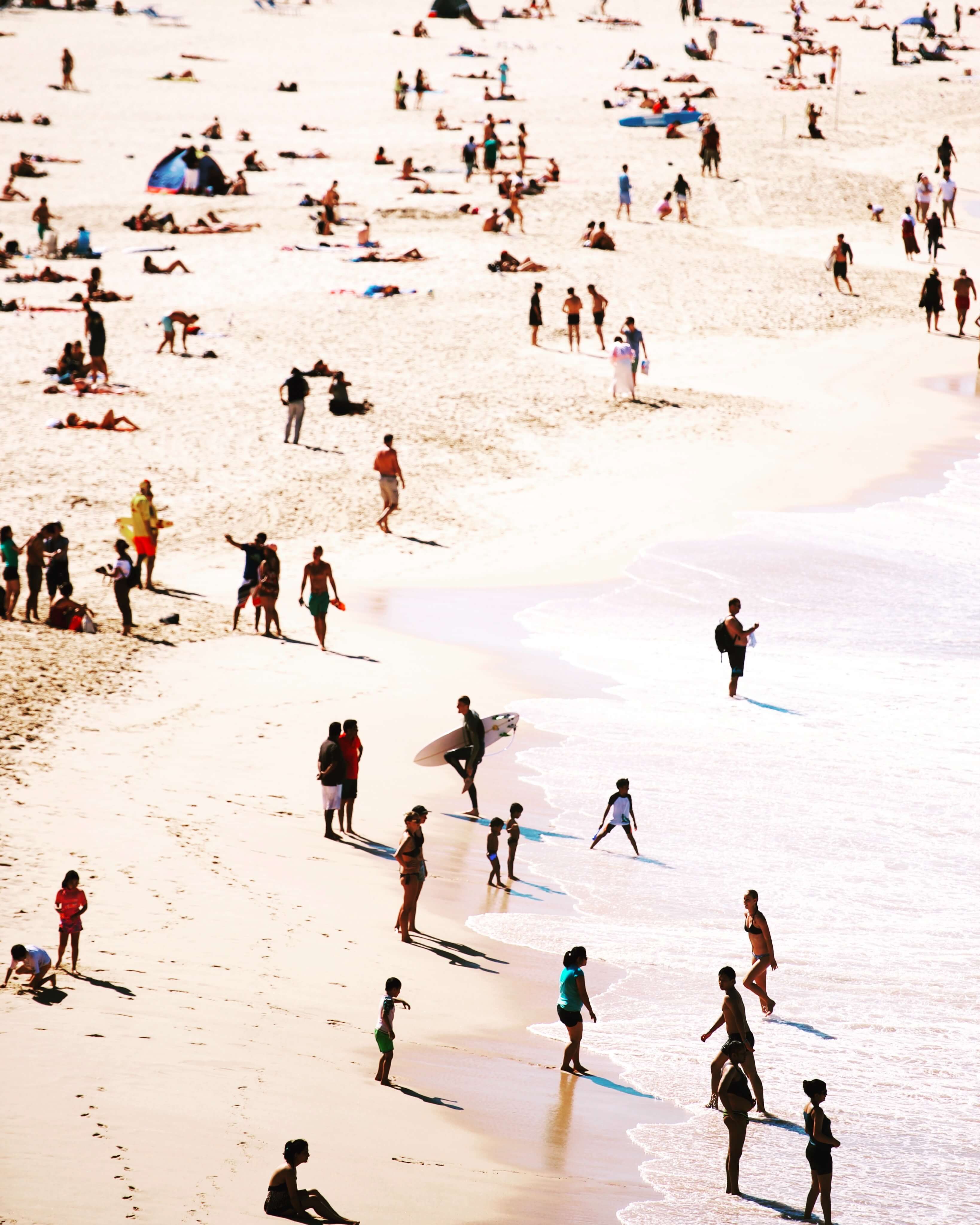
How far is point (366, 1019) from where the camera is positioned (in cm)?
946

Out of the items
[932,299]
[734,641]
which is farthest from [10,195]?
[734,641]

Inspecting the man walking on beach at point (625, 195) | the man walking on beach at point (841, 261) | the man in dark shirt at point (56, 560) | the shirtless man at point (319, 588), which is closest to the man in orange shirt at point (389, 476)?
the shirtless man at point (319, 588)

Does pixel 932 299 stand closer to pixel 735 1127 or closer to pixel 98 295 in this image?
pixel 98 295

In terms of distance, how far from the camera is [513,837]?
1207 cm

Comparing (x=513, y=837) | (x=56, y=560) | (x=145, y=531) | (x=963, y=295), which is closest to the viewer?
(x=513, y=837)

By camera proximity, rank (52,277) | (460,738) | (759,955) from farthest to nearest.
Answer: (52,277)
(460,738)
(759,955)

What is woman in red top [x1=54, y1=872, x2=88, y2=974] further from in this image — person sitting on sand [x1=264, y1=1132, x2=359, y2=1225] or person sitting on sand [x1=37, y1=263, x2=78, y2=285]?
person sitting on sand [x1=37, y1=263, x2=78, y2=285]

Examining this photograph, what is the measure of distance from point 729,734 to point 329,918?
6143mm

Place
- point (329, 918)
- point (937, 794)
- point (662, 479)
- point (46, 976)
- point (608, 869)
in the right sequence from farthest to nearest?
point (662, 479) → point (937, 794) → point (608, 869) → point (329, 918) → point (46, 976)

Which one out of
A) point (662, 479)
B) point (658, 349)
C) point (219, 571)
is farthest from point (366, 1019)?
point (658, 349)

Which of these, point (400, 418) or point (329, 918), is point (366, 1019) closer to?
point (329, 918)

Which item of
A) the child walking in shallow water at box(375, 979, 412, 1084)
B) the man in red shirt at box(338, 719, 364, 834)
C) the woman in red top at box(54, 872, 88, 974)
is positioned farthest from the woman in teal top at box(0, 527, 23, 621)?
the child walking in shallow water at box(375, 979, 412, 1084)

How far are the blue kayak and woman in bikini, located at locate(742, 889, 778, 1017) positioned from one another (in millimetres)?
39064

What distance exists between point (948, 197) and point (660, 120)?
10.9m
